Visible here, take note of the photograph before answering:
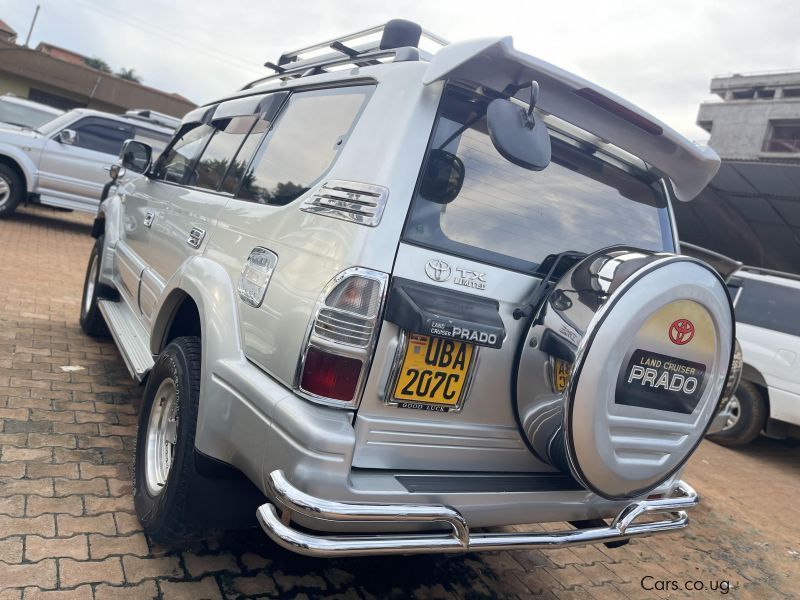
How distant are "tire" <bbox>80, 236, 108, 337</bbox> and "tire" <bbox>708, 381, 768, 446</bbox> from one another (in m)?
5.82

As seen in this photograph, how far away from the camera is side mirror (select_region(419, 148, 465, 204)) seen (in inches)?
86.2

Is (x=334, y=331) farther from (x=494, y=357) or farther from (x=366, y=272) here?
(x=494, y=357)

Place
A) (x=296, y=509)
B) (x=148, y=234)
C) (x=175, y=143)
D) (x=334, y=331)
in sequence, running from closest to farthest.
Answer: (x=296, y=509) → (x=334, y=331) → (x=148, y=234) → (x=175, y=143)

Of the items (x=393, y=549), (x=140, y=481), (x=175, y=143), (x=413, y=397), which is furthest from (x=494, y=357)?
(x=175, y=143)

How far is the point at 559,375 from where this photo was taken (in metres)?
2.23

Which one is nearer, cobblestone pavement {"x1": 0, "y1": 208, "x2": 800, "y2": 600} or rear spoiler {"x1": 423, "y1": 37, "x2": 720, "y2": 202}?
rear spoiler {"x1": 423, "y1": 37, "x2": 720, "y2": 202}

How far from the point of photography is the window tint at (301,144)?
2.42 m

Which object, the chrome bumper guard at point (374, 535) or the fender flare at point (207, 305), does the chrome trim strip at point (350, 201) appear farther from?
the chrome bumper guard at point (374, 535)

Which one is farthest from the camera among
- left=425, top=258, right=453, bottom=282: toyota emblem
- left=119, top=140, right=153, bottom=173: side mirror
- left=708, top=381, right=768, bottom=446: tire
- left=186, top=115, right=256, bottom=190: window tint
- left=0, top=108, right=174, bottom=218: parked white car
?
left=0, top=108, right=174, bottom=218: parked white car

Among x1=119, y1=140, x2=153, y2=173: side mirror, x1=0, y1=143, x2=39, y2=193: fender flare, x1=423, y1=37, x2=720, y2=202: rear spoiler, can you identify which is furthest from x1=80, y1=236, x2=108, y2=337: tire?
x1=0, y1=143, x2=39, y2=193: fender flare

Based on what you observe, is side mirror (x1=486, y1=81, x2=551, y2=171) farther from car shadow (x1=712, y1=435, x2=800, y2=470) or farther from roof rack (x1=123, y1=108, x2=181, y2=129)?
roof rack (x1=123, y1=108, x2=181, y2=129)

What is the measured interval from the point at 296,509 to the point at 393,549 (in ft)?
1.04

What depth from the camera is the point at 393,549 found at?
1.95m

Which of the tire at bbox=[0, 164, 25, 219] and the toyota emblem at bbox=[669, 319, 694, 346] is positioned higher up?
the toyota emblem at bbox=[669, 319, 694, 346]
